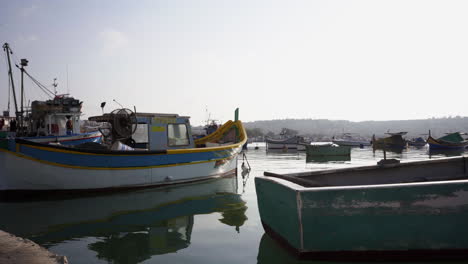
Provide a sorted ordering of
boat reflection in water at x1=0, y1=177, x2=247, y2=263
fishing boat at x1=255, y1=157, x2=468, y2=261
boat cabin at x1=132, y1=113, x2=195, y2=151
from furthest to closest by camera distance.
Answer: boat cabin at x1=132, y1=113, x2=195, y2=151, boat reflection in water at x1=0, y1=177, x2=247, y2=263, fishing boat at x1=255, y1=157, x2=468, y2=261

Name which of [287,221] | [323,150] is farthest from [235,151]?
[323,150]

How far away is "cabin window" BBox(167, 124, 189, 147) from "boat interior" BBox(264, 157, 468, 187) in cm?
744

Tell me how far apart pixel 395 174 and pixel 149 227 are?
494 centimetres

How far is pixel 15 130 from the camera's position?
2033 centimetres

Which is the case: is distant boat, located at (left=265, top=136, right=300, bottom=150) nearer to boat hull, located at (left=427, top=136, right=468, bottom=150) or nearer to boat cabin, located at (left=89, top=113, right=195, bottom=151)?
boat hull, located at (left=427, top=136, right=468, bottom=150)

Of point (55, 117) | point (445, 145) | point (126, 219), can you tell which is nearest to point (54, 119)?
point (55, 117)

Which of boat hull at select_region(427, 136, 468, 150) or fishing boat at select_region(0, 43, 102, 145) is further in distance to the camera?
boat hull at select_region(427, 136, 468, 150)

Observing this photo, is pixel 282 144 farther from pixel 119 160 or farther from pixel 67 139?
pixel 119 160

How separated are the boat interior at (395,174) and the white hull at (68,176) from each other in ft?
20.1

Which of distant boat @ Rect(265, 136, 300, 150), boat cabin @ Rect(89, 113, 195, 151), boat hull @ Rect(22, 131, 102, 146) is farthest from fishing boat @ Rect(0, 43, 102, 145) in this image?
distant boat @ Rect(265, 136, 300, 150)

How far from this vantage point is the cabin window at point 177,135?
12242 millimetres

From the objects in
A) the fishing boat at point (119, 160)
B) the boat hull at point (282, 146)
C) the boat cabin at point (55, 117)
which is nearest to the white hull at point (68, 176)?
the fishing boat at point (119, 160)

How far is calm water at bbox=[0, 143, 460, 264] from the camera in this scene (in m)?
4.88

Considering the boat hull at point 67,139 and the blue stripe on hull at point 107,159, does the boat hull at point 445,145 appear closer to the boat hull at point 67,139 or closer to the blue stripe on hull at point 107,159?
the blue stripe on hull at point 107,159
